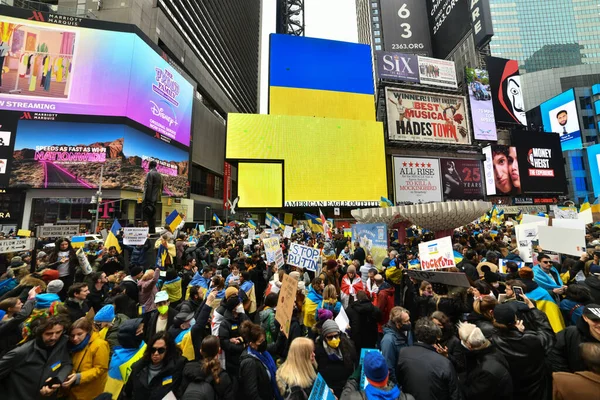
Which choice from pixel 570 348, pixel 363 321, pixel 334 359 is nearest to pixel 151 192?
pixel 363 321

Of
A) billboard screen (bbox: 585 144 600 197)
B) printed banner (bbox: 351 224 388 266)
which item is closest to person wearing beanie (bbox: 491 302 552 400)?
printed banner (bbox: 351 224 388 266)

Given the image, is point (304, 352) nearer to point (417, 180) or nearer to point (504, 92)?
point (417, 180)

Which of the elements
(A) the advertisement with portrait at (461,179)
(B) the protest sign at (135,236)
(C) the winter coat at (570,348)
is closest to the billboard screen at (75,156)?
(B) the protest sign at (135,236)

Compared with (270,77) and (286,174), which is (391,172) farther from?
(270,77)

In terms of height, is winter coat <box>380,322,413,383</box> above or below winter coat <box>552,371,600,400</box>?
below

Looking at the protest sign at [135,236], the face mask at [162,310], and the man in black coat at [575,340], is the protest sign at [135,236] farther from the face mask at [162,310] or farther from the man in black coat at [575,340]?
the man in black coat at [575,340]

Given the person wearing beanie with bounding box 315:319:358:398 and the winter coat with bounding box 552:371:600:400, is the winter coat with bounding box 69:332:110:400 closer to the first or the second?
the person wearing beanie with bounding box 315:319:358:398

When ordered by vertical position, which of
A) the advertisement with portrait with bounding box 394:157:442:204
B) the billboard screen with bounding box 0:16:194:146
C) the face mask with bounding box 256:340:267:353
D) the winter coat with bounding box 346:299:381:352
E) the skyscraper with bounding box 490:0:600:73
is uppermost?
the skyscraper with bounding box 490:0:600:73

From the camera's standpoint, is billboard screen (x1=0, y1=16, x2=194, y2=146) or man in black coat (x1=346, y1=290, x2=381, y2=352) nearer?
man in black coat (x1=346, y1=290, x2=381, y2=352)

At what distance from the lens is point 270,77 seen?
3988 cm

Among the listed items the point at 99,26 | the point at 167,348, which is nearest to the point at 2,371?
the point at 167,348

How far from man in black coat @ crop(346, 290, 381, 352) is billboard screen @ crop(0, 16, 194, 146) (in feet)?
98.9

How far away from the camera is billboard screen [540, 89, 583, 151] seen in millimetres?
56531

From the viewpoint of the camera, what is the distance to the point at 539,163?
43.6 m
